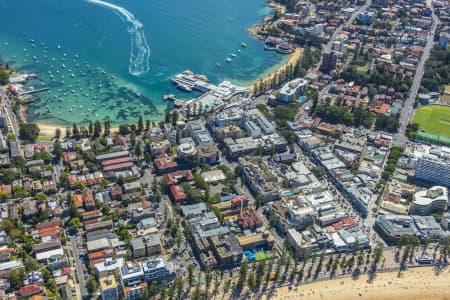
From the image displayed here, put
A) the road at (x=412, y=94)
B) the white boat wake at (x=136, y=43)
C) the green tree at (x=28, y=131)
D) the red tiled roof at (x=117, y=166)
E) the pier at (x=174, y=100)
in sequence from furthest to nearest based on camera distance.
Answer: the white boat wake at (x=136, y=43) < the pier at (x=174, y=100) < the road at (x=412, y=94) < the green tree at (x=28, y=131) < the red tiled roof at (x=117, y=166)

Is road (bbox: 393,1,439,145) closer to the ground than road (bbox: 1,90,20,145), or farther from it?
farther from it

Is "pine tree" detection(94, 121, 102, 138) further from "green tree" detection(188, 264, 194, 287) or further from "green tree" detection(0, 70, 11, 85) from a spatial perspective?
"green tree" detection(188, 264, 194, 287)

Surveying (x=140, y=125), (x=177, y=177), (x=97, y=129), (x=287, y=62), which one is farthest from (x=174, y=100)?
(x=287, y=62)

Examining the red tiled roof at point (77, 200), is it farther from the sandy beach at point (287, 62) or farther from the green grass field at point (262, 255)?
the sandy beach at point (287, 62)

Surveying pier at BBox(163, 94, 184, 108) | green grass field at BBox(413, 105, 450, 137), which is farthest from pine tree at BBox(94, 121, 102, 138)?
green grass field at BBox(413, 105, 450, 137)

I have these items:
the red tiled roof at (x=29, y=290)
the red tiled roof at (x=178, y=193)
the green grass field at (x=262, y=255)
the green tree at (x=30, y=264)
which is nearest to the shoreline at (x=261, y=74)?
the red tiled roof at (x=178, y=193)

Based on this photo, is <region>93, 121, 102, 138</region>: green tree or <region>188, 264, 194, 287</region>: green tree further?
<region>93, 121, 102, 138</region>: green tree
